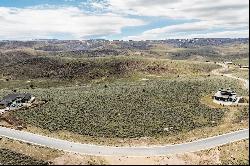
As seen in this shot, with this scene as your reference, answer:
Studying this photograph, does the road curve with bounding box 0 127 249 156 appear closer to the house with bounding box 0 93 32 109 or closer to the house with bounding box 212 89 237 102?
the house with bounding box 212 89 237 102

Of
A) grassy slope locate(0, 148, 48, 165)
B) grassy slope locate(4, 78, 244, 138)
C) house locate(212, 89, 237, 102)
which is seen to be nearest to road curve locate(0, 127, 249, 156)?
grassy slope locate(0, 148, 48, 165)

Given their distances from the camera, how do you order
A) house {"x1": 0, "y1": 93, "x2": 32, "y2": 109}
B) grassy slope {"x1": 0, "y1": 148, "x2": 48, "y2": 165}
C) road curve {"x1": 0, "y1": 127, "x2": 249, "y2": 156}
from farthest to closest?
house {"x1": 0, "y1": 93, "x2": 32, "y2": 109}, road curve {"x1": 0, "y1": 127, "x2": 249, "y2": 156}, grassy slope {"x1": 0, "y1": 148, "x2": 48, "y2": 165}

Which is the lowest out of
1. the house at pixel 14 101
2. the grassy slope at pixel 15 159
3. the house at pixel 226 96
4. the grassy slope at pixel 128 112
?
the grassy slope at pixel 15 159

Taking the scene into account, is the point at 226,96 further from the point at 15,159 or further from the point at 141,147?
the point at 15,159

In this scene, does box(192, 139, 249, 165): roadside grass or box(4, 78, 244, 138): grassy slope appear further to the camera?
box(4, 78, 244, 138): grassy slope

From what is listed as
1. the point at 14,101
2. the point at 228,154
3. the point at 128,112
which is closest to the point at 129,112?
the point at 128,112

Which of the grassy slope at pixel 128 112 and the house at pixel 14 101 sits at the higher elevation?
the house at pixel 14 101

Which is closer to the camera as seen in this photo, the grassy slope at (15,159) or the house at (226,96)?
the grassy slope at (15,159)

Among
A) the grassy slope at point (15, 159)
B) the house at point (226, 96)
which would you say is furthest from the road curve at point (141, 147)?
the house at point (226, 96)

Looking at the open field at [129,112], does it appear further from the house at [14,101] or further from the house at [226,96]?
the house at [14,101]

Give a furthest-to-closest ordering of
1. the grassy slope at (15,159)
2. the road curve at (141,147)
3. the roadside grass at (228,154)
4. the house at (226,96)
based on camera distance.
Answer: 1. the house at (226,96)
2. the road curve at (141,147)
3. the grassy slope at (15,159)
4. the roadside grass at (228,154)

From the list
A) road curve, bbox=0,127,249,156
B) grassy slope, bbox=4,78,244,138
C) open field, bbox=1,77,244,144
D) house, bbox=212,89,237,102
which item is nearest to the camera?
road curve, bbox=0,127,249,156

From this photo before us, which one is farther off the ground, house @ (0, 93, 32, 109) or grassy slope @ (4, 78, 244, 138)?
house @ (0, 93, 32, 109)
